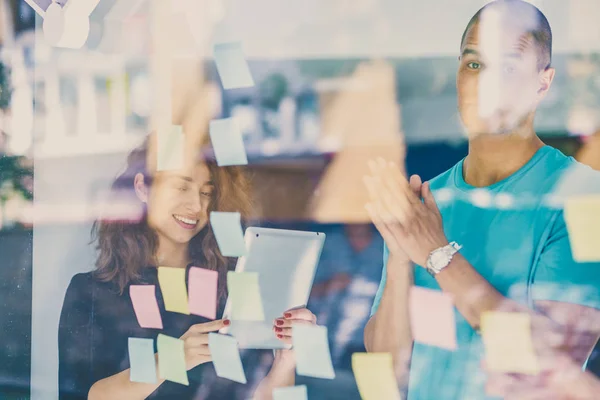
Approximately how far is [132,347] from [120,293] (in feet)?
0.58

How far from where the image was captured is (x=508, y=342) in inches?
67.9

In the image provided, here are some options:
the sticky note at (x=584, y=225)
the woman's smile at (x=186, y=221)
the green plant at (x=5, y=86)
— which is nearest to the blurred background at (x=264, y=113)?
the green plant at (x=5, y=86)

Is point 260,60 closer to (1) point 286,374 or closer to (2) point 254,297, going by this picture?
(2) point 254,297

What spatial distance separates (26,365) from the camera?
2.22m

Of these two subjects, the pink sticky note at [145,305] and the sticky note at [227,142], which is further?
the pink sticky note at [145,305]

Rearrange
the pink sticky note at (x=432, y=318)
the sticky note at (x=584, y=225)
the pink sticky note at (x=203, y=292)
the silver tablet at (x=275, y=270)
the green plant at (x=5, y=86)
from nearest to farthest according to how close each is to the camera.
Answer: the sticky note at (x=584, y=225)
the pink sticky note at (x=432, y=318)
the silver tablet at (x=275, y=270)
the pink sticky note at (x=203, y=292)
the green plant at (x=5, y=86)

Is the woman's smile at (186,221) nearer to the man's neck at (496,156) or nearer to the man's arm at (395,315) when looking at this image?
the man's arm at (395,315)

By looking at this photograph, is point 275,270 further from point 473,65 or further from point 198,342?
point 473,65

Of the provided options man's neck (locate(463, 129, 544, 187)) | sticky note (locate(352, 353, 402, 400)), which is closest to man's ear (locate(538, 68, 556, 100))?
man's neck (locate(463, 129, 544, 187))

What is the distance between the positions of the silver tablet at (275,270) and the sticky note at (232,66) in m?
0.44

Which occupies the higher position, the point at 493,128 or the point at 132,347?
the point at 493,128

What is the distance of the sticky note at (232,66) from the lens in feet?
6.41

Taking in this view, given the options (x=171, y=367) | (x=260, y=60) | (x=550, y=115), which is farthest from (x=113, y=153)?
(x=550, y=115)

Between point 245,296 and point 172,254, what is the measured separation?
285mm
